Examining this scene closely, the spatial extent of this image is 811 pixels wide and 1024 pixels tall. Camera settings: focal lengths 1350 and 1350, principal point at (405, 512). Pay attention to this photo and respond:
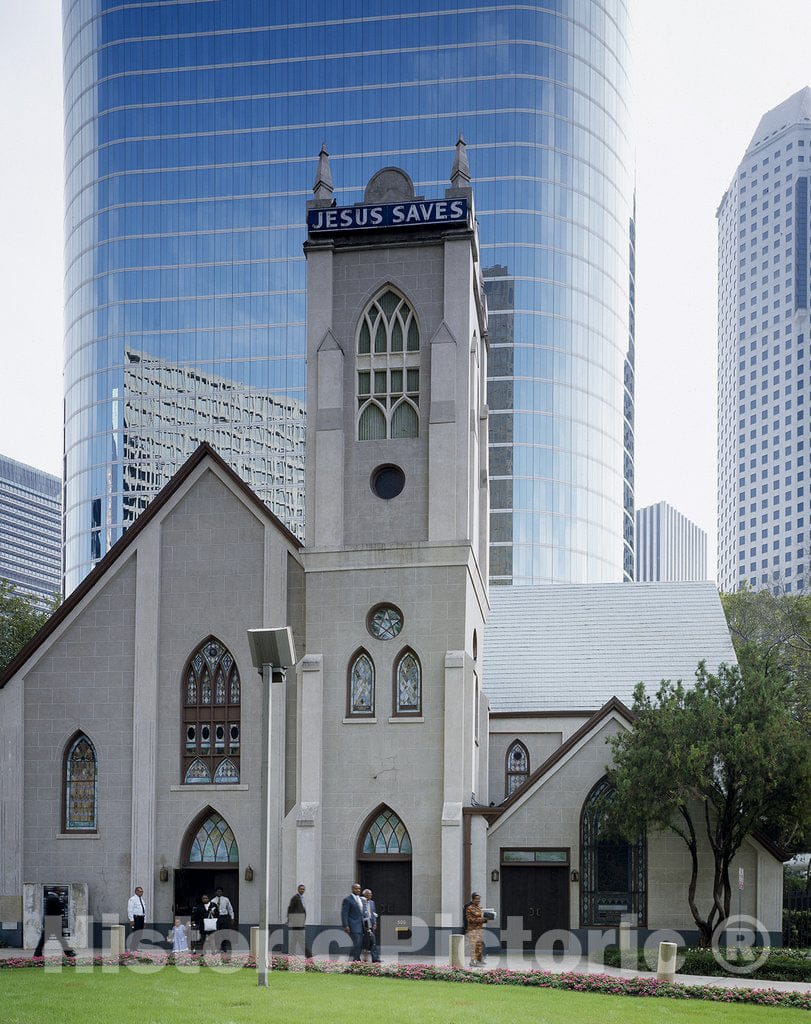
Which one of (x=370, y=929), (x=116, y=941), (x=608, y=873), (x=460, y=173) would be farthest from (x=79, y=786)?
(x=460, y=173)

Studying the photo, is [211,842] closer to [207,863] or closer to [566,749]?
[207,863]

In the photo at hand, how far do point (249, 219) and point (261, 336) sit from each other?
32.6ft

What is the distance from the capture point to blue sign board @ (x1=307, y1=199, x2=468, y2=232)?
36000mm

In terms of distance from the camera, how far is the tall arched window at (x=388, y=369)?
3588cm

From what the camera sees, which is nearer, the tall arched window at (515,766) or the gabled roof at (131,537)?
the gabled roof at (131,537)

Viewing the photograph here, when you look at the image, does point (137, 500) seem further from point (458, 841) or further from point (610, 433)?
point (458, 841)

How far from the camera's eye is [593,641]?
42094 millimetres

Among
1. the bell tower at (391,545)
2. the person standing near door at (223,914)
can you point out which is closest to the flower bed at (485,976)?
the person standing near door at (223,914)

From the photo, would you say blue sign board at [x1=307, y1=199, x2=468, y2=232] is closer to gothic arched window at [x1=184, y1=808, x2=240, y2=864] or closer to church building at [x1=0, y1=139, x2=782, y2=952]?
church building at [x1=0, y1=139, x2=782, y2=952]

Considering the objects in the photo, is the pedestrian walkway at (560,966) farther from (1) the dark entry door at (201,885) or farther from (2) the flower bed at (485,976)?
(1) the dark entry door at (201,885)

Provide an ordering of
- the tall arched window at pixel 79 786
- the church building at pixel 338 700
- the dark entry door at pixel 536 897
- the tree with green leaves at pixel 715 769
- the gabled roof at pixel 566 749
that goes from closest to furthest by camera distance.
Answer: the tree with green leaves at pixel 715 769
the church building at pixel 338 700
the dark entry door at pixel 536 897
the gabled roof at pixel 566 749
the tall arched window at pixel 79 786

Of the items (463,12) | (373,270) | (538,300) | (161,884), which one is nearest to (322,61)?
(463,12)

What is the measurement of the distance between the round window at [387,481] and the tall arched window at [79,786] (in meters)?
10.1

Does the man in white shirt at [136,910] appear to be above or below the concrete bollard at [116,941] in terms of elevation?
below
